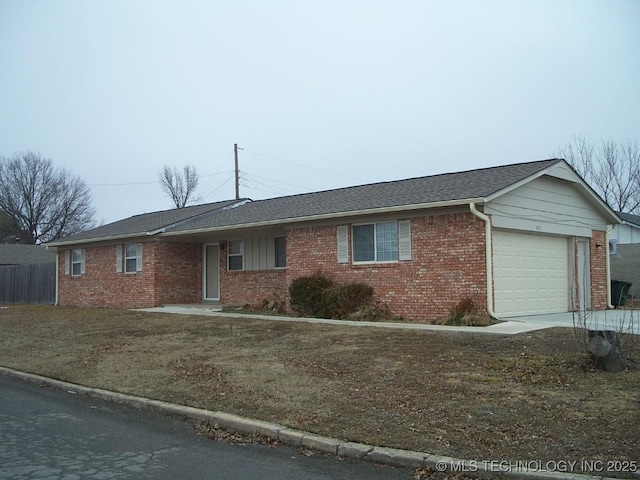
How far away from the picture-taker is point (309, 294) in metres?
17.4

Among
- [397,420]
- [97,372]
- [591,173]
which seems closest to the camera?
[397,420]

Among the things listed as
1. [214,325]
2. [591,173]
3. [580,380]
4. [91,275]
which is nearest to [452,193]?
[214,325]

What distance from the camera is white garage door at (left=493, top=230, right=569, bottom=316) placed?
1503 centimetres

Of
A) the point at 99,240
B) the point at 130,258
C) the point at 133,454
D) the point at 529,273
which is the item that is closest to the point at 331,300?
the point at 529,273

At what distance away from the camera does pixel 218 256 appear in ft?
77.8

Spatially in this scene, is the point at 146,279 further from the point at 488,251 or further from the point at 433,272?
the point at 488,251

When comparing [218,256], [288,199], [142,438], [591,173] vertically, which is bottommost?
[142,438]

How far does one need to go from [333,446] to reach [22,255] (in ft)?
144

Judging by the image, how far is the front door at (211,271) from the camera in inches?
939

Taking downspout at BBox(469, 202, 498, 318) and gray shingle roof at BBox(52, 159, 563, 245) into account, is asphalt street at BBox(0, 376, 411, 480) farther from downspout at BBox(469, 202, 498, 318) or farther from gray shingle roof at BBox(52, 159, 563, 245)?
gray shingle roof at BBox(52, 159, 563, 245)

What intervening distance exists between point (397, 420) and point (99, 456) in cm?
308

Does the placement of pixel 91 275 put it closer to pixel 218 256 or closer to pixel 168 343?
pixel 218 256

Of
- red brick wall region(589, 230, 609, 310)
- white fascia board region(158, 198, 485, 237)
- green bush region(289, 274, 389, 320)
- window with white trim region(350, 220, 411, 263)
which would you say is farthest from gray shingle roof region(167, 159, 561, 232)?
red brick wall region(589, 230, 609, 310)

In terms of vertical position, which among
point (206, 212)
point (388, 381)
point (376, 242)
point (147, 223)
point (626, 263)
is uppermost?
point (206, 212)
